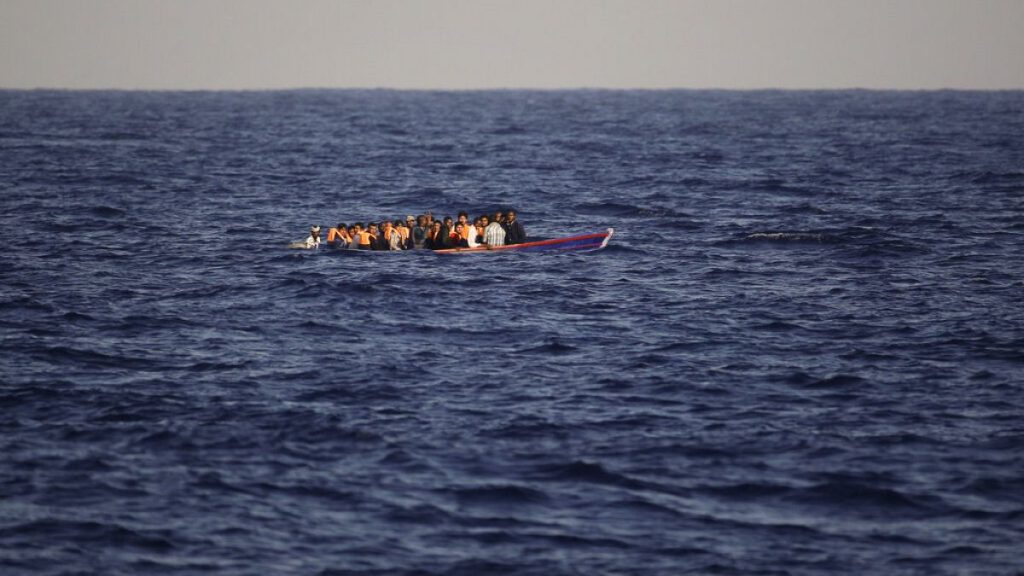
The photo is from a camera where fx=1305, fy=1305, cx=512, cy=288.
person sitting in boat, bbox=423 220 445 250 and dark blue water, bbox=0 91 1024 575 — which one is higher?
person sitting in boat, bbox=423 220 445 250

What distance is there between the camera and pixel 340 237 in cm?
4538

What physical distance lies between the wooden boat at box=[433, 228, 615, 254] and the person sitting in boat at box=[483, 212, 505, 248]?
0.18m

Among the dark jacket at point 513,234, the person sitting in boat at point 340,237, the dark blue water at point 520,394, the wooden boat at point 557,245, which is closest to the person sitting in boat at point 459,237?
the wooden boat at point 557,245

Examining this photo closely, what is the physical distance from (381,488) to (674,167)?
61.2 meters

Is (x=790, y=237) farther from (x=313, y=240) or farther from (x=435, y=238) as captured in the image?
(x=313, y=240)

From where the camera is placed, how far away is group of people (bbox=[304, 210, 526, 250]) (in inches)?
1731

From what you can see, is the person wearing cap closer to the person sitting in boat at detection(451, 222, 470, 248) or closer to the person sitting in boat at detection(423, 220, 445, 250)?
the person sitting in boat at detection(423, 220, 445, 250)

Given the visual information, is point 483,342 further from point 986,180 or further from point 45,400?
point 986,180

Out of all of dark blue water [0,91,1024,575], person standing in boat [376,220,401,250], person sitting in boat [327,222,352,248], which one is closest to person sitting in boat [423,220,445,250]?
dark blue water [0,91,1024,575]

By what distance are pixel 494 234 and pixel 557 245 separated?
7.29 feet

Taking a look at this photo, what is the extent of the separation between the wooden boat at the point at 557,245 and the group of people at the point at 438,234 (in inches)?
8.7

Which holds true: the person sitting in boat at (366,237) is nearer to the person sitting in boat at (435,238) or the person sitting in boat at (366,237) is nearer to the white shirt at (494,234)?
the person sitting in boat at (435,238)

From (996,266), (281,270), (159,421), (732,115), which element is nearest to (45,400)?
(159,421)

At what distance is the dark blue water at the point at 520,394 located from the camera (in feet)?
64.6
